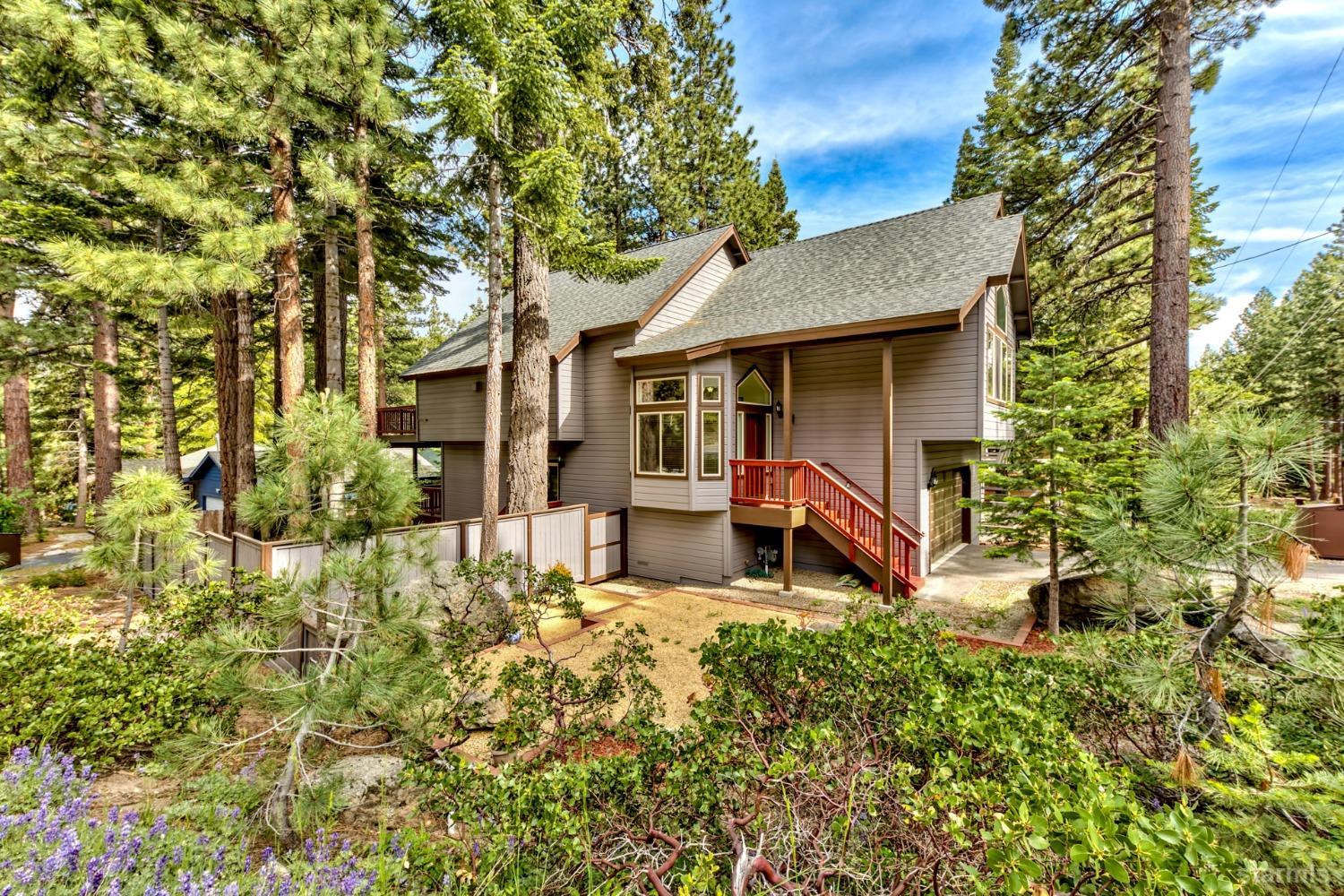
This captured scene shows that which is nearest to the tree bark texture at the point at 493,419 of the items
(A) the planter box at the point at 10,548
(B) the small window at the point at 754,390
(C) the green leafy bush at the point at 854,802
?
(B) the small window at the point at 754,390

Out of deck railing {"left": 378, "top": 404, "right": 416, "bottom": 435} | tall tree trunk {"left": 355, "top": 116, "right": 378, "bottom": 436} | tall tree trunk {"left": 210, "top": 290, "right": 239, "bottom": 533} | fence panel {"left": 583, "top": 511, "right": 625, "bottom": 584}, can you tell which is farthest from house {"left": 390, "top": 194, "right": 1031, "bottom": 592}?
tall tree trunk {"left": 210, "top": 290, "right": 239, "bottom": 533}

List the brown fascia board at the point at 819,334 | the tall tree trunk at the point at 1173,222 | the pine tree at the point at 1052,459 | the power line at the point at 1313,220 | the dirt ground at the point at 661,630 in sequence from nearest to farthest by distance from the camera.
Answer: the dirt ground at the point at 661,630
the pine tree at the point at 1052,459
the tall tree trunk at the point at 1173,222
the power line at the point at 1313,220
the brown fascia board at the point at 819,334

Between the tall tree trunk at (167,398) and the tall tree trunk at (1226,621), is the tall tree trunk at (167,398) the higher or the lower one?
the higher one

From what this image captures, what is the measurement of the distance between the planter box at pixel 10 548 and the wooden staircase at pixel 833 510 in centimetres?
1578

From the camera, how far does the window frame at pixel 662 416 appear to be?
9.73m

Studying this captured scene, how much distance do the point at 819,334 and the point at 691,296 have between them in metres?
4.64

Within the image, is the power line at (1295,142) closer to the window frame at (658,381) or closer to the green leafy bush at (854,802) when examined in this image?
the window frame at (658,381)

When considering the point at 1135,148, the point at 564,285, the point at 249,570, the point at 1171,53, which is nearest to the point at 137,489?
the point at 249,570

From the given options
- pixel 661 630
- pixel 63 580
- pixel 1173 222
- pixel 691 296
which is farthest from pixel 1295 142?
pixel 63 580

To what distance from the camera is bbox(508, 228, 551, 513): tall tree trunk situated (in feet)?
31.5

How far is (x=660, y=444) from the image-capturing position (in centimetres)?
1022

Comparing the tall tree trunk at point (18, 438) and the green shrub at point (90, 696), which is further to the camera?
the tall tree trunk at point (18, 438)

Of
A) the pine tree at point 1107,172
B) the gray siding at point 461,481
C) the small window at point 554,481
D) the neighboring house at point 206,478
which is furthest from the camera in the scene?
the neighboring house at point 206,478

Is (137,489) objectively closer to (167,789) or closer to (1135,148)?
(167,789)
